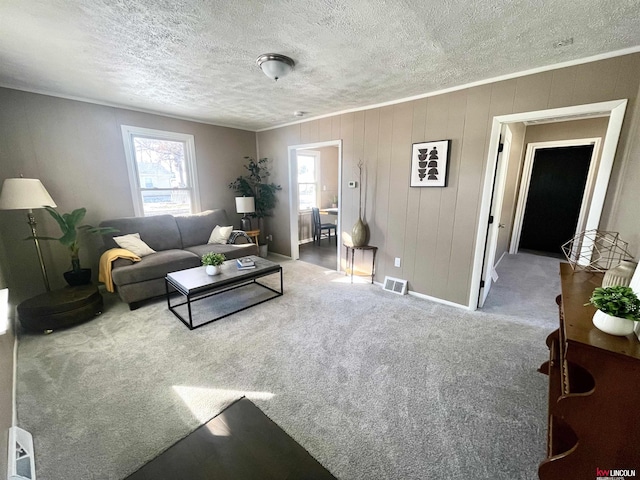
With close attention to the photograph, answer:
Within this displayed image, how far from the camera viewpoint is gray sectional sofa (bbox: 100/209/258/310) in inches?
115

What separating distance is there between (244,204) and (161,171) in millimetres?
1338

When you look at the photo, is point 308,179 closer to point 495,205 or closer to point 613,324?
point 495,205

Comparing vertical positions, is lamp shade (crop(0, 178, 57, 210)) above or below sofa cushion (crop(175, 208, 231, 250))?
→ above

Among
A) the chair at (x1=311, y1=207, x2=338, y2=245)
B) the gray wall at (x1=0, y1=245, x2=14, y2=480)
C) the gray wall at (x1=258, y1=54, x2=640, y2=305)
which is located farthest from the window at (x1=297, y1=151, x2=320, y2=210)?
the gray wall at (x1=0, y1=245, x2=14, y2=480)

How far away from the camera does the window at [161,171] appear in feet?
12.1

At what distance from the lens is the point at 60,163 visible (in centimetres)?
309

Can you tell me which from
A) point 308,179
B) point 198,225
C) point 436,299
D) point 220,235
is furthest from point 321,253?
point 436,299

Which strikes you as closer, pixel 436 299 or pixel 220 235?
pixel 436 299

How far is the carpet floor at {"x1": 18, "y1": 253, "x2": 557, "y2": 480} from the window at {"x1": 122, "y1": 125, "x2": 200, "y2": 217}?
5.84ft

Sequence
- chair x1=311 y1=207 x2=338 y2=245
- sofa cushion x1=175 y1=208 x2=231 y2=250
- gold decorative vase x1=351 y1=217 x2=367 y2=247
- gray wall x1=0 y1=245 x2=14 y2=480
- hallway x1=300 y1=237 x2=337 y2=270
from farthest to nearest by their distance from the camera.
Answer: chair x1=311 y1=207 x2=338 y2=245 → hallway x1=300 y1=237 x2=337 y2=270 → sofa cushion x1=175 y1=208 x2=231 y2=250 → gold decorative vase x1=351 y1=217 x2=367 y2=247 → gray wall x1=0 y1=245 x2=14 y2=480

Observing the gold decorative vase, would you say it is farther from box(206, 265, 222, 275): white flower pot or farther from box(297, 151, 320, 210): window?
box(297, 151, 320, 210): window

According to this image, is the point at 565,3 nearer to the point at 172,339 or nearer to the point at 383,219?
the point at 383,219

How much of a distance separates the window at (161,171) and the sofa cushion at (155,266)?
0.96 meters

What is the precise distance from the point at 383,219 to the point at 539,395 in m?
2.32
